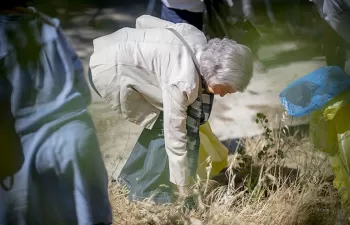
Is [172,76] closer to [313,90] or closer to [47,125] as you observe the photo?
[47,125]

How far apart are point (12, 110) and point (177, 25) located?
615 mm

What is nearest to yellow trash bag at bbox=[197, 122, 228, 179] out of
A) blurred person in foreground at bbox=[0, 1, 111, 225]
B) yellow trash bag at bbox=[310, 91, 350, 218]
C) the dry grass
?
the dry grass

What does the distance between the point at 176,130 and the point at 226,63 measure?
248 millimetres

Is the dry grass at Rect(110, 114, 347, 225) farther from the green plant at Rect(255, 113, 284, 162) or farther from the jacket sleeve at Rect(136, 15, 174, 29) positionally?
the jacket sleeve at Rect(136, 15, 174, 29)

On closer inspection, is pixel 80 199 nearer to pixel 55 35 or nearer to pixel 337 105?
pixel 55 35

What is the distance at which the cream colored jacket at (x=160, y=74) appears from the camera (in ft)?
4.63

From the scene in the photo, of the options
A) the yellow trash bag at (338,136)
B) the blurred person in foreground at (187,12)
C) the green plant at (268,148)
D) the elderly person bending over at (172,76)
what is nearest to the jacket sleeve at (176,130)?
the elderly person bending over at (172,76)

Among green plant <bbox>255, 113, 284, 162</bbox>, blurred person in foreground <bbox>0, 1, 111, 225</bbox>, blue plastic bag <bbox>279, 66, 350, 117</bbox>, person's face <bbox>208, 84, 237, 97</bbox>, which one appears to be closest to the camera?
blurred person in foreground <bbox>0, 1, 111, 225</bbox>

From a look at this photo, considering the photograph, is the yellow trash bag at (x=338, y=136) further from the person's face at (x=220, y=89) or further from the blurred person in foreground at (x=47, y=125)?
the blurred person in foreground at (x=47, y=125)

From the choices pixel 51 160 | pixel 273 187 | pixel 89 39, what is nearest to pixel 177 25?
pixel 89 39

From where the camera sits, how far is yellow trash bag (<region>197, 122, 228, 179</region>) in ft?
5.56

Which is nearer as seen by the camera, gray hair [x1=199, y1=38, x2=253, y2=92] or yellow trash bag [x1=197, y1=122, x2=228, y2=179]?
gray hair [x1=199, y1=38, x2=253, y2=92]

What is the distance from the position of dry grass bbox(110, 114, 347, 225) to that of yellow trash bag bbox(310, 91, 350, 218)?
29mm

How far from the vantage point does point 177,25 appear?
1.50 m
